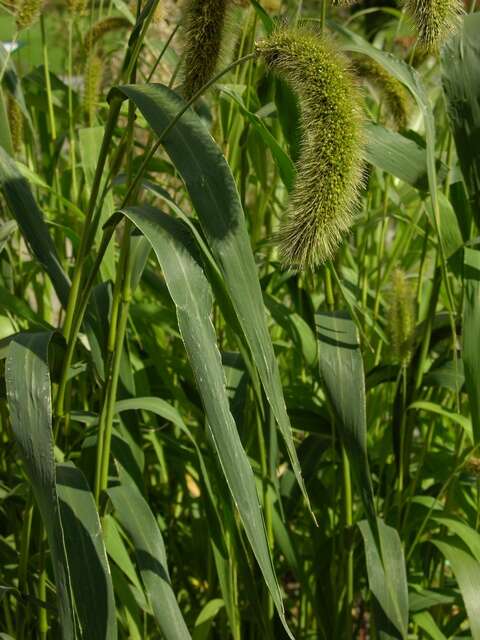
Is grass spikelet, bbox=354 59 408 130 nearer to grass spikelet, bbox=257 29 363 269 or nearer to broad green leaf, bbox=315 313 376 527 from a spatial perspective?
broad green leaf, bbox=315 313 376 527

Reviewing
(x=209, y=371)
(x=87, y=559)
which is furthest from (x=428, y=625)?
(x=209, y=371)

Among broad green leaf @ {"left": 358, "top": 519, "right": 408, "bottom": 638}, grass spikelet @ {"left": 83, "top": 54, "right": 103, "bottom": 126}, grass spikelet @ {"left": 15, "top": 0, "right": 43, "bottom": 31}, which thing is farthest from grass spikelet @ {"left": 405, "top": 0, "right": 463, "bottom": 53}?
grass spikelet @ {"left": 83, "top": 54, "right": 103, "bottom": 126}

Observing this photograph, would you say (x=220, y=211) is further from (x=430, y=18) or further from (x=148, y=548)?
(x=148, y=548)

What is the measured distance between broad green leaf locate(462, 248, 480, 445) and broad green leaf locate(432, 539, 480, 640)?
0.25 metres

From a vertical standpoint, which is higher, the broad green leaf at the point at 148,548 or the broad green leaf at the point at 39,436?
the broad green leaf at the point at 39,436

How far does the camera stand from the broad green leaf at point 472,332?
145 centimetres

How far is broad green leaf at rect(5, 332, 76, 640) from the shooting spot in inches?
43.9

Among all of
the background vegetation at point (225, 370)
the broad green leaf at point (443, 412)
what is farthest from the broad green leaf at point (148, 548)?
the broad green leaf at point (443, 412)

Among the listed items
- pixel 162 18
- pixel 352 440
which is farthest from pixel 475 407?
pixel 162 18

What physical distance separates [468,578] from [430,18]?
0.88 meters

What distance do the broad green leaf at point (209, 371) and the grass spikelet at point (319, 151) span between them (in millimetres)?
111

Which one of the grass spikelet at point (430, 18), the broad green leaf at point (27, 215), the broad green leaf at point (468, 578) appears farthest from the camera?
the broad green leaf at point (468, 578)

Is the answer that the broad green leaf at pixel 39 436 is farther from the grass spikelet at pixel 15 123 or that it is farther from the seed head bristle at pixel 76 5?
the seed head bristle at pixel 76 5

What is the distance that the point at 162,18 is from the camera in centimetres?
158
